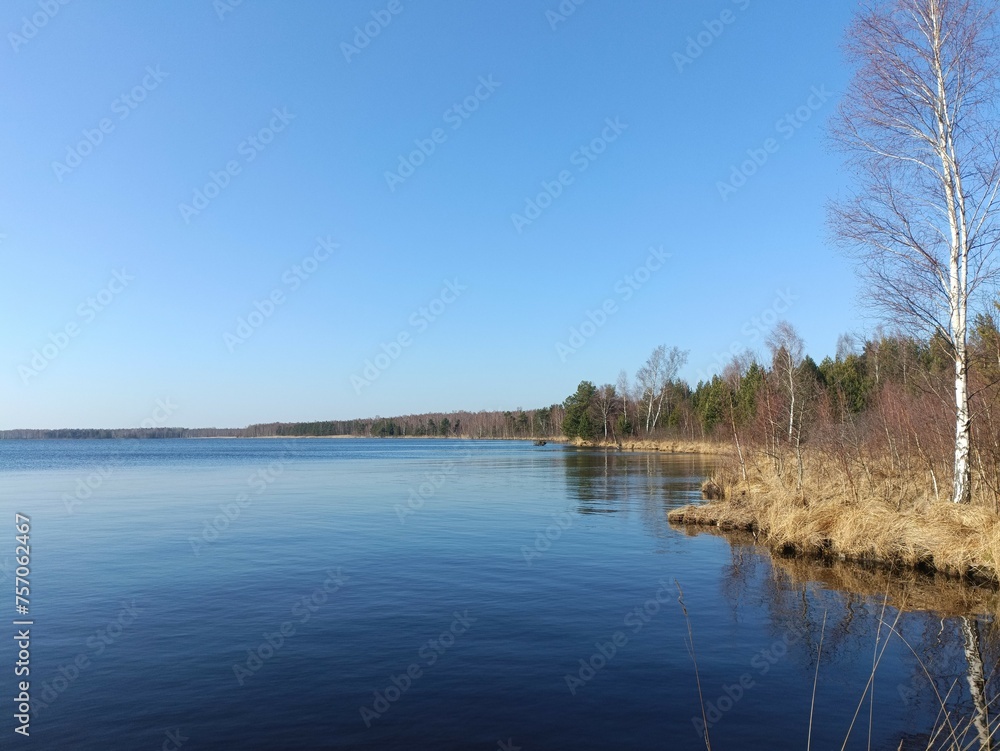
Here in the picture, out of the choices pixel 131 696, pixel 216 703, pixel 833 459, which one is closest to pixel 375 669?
pixel 216 703

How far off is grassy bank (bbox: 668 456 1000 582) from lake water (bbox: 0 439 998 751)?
39.6 inches

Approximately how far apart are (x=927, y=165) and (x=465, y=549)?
15327mm

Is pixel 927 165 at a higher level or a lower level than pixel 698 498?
higher

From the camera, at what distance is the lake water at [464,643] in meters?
7.45

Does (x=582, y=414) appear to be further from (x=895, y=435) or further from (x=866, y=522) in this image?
(x=866, y=522)

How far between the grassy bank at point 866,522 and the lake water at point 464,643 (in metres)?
1.00

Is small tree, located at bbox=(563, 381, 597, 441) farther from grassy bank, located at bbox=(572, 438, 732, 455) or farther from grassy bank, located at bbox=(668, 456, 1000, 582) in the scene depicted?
grassy bank, located at bbox=(668, 456, 1000, 582)

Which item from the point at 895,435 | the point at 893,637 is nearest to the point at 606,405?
the point at 895,435

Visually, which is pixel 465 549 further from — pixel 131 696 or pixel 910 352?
pixel 910 352

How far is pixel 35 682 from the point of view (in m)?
8.65

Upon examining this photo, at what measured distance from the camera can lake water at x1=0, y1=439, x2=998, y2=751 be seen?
293 inches

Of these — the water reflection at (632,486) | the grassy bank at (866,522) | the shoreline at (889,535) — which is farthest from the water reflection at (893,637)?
the water reflection at (632,486)

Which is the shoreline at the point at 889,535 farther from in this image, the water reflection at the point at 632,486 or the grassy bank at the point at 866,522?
the water reflection at the point at 632,486

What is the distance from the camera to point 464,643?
10.3 m
